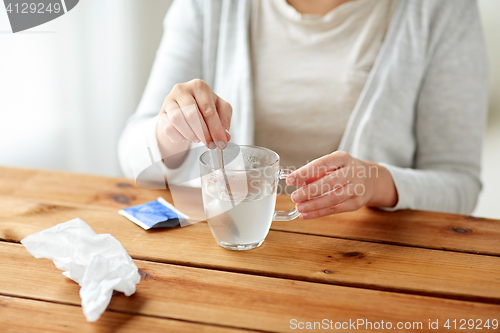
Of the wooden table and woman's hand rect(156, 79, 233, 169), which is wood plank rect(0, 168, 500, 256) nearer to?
the wooden table

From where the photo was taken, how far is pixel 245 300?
1.44 ft

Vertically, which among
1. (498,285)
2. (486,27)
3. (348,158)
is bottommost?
(498,285)

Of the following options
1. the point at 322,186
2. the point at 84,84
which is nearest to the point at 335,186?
the point at 322,186

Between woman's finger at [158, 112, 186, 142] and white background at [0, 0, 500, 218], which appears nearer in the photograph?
woman's finger at [158, 112, 186, 142]

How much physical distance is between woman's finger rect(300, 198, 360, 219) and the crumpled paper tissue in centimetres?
26

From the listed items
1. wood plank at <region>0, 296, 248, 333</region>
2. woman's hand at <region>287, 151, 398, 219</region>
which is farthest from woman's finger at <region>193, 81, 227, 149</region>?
wood plank at <region>0, 296, 248, 333</region>

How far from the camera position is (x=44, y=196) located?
2.31ft

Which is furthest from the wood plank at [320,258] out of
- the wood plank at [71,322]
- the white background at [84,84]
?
the white background at [84,84]

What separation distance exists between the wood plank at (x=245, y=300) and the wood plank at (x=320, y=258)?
2 cm

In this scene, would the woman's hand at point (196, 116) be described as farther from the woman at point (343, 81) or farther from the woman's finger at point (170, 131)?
the woman at point (343, 81)

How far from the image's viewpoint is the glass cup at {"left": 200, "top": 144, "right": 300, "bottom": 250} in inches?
19.9

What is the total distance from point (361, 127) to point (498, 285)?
448 mm

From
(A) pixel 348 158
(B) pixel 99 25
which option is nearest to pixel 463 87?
(A) pixel 348 158

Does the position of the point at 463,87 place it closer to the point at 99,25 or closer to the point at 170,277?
the point at 170,277
